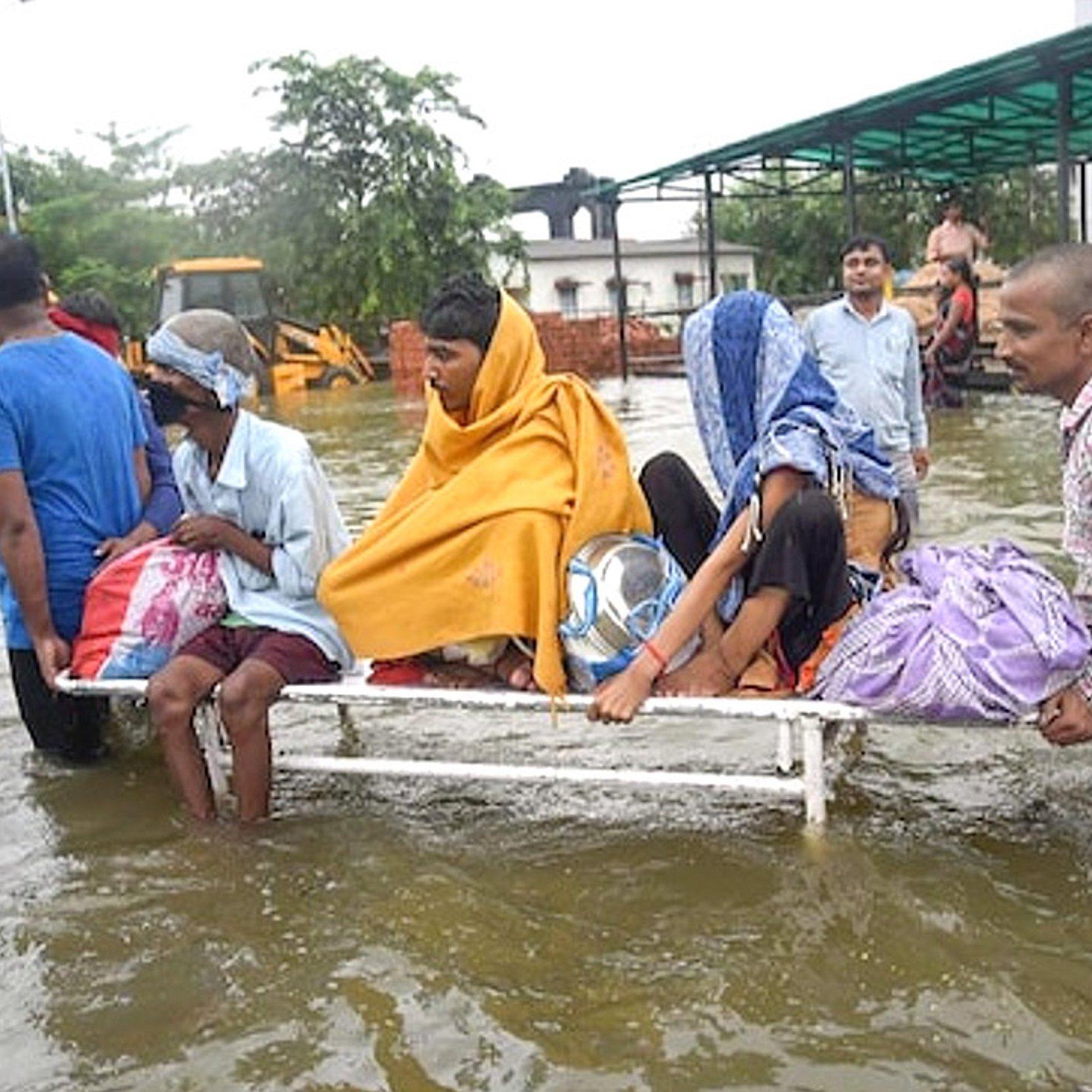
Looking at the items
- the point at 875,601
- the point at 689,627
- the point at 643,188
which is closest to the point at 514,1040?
the point at 689,627

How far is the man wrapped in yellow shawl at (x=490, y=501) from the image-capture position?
3.44m

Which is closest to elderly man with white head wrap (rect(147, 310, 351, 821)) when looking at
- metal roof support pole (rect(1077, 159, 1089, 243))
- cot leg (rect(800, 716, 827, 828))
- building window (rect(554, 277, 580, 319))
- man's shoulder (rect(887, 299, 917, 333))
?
cot leg (rect(800, 716, 827, 828))

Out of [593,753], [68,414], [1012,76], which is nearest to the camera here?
[68,414]

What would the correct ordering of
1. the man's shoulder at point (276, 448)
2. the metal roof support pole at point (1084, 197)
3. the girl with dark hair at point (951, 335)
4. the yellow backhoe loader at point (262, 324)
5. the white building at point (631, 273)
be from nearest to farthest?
the man's shoulder at point (276, 448) < the girl with dark hair at point (951, 335) < the metal roof support pole at point (1084, 197) < the yellow backhoe loader at point (262, 324) < the white building at point (631, 273)

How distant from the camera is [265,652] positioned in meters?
3.60

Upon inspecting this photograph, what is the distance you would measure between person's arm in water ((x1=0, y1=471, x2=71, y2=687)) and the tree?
2787cm

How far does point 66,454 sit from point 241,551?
2.43 feet

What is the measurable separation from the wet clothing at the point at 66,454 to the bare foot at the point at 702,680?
184 centimetres

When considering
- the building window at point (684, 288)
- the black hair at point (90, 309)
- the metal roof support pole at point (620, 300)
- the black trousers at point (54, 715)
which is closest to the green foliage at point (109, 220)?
the metal roof support pole at point (620, 300)

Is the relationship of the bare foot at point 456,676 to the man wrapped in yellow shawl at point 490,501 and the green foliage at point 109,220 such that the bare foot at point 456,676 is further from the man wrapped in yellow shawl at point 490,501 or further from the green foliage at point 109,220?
the green foliage at point 109,220

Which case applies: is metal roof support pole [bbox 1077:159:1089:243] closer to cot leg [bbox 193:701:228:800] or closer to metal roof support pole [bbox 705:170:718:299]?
metal roof support pole [bbox 705:170:718:299]

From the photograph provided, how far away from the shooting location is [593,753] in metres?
4.29

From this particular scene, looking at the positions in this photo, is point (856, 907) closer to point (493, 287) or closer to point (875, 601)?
point (875, 601)

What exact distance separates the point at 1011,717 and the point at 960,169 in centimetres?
1752
